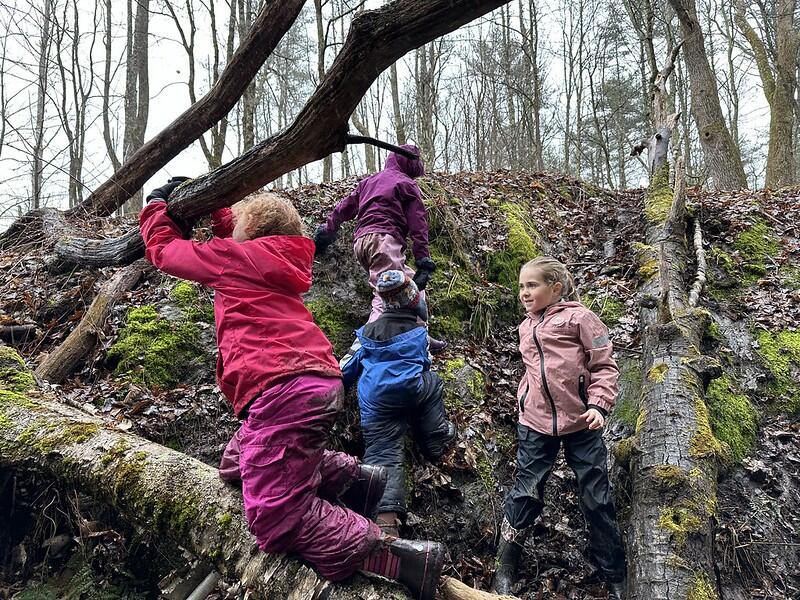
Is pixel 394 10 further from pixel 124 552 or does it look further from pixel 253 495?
pixel 124 552

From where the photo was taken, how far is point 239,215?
2756 millimetres

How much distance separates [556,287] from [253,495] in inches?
93.7

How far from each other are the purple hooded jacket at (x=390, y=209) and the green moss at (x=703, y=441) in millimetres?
2562

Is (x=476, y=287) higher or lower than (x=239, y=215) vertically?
lower

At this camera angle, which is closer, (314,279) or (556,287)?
(556,287)

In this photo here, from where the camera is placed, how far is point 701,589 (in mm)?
2396

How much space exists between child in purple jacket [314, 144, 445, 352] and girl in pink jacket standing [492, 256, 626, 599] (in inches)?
55.3

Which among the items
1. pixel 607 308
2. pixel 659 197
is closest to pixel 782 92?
pixel 659 197

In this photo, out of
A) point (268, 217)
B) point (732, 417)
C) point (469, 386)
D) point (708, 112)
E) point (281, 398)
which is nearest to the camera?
point (281, 398)

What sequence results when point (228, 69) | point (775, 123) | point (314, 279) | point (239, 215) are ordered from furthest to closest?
point (775, 123) → point (228, 69) → point (314, 279) → point (239, 215)

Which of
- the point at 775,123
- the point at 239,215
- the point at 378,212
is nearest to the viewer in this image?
the point at 239,215

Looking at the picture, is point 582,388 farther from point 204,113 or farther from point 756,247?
point 204,113

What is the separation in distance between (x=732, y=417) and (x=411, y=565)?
3059mm

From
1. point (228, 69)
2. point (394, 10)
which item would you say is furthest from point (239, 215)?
point (228, 69)
